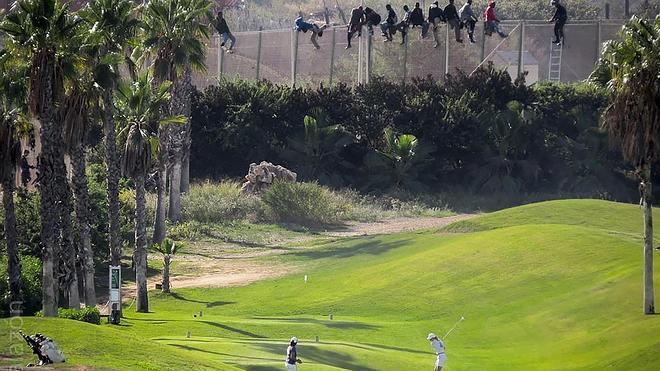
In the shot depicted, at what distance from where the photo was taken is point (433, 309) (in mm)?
53156

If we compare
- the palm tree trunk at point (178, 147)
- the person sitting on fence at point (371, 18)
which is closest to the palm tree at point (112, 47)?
the palm tree trunk at point (178, 147)

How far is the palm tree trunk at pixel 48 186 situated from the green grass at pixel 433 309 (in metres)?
2.78

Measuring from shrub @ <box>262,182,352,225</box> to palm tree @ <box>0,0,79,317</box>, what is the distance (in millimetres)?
30871

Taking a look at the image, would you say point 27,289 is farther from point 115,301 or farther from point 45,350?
point 45,350

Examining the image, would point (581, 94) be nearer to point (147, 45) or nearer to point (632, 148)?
point (147, 45)

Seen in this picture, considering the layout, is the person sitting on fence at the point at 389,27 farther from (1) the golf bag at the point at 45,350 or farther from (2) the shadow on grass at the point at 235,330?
(1) the golf bag at the point at 45,350

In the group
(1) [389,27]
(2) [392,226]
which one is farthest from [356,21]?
(2) [392,226]

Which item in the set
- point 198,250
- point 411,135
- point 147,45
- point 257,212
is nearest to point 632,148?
point 147,45

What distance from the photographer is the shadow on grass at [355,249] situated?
66812 millimetres

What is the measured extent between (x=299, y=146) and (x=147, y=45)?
2649cm

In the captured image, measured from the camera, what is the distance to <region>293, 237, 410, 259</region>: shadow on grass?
6681cm

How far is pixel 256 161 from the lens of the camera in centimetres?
9075

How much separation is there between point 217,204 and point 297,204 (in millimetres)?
4433

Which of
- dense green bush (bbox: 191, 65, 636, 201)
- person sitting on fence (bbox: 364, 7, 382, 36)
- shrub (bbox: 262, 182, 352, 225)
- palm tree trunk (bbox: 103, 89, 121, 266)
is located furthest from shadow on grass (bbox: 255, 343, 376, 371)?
person sitting on fence (bbox: 364, 7, 382, 36)
